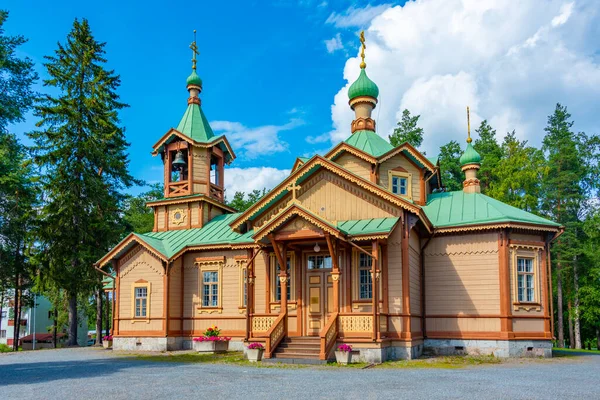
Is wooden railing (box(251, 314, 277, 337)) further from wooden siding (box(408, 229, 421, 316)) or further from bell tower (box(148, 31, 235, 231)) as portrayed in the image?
bell tower (box(148, 31, 235, 231))

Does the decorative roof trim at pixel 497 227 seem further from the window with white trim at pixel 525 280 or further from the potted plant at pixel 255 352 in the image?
the potted plant at pixel 255 352

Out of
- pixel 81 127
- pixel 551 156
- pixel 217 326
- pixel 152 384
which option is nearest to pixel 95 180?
pixel 81 127

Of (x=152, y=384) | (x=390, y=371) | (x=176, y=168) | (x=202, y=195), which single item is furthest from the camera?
(x=176, y=168)

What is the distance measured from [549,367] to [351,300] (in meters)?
5.93

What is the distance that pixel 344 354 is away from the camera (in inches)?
594

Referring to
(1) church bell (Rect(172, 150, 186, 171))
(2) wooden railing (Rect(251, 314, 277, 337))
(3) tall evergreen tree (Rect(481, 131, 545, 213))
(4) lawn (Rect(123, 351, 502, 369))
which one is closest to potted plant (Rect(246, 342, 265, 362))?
(4) lawn (Rect(123, 351, 502, 369))

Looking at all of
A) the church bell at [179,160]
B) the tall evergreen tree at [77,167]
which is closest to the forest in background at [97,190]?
the tall evergreen tree at [77,167]

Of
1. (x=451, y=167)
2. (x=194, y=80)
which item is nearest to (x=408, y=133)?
(x=451, y=167)

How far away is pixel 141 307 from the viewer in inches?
880

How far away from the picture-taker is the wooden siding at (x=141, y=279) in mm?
21891

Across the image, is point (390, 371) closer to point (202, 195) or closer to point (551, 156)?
point (202, 195)

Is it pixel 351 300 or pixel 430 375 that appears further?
pixel 351 300

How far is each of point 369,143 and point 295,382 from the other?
11342mm

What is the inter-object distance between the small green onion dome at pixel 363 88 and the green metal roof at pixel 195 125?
6.99 meters
